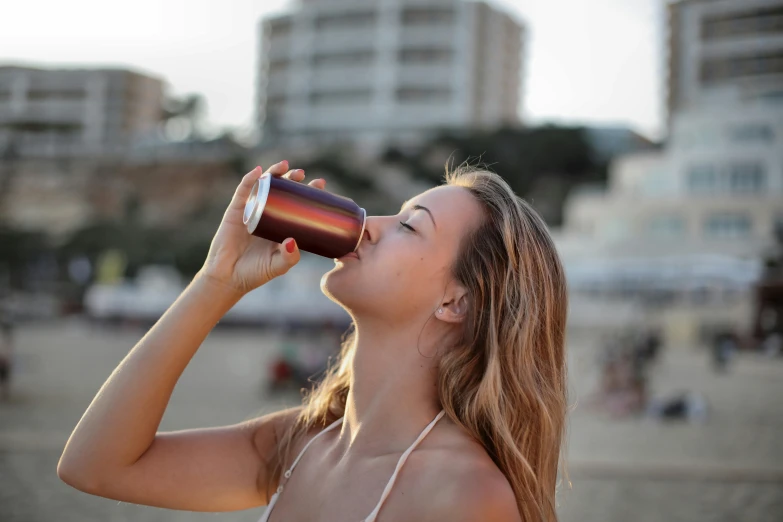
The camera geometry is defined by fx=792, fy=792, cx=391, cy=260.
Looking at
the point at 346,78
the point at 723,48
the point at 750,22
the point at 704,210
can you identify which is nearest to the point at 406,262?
the point at 704,210

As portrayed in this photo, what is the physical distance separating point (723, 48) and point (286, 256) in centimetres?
5366

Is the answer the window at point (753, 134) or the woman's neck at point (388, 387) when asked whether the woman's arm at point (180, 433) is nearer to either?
the woman's neck at point (388, 387)

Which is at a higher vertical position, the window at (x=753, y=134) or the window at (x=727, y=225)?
the window at (x=753, y=134)

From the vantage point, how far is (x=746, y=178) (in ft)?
118

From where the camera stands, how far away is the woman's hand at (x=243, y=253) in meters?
1.89

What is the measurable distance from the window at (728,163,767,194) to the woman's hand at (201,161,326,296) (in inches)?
1449

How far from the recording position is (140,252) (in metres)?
47.2

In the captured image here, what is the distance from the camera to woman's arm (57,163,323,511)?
1806 mm

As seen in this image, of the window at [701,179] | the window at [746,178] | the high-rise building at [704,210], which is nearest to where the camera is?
the high-rise building at [704,210]

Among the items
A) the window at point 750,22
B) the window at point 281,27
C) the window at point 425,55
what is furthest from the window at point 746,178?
the window at point 281,27

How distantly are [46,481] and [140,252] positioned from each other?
1639 inches

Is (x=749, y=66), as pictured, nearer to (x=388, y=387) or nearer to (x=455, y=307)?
(x=455, y=307)

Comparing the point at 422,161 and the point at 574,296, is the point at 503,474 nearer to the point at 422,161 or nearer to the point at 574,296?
the point at 574,296

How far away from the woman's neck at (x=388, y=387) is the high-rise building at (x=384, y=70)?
58.2 m
